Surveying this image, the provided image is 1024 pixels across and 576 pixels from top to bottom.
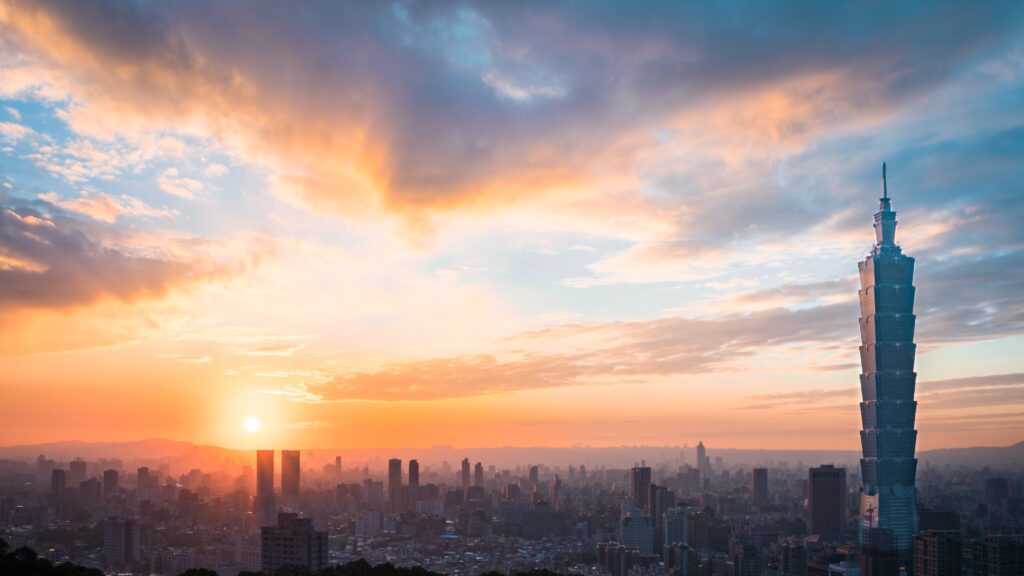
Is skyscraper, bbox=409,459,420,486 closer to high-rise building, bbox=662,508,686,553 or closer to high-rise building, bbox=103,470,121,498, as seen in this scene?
high-rise building, bbox=103,470,121,498

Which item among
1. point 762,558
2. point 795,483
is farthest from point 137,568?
point 795,483

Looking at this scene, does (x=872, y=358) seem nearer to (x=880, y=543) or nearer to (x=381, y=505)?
(x=880, y=543)

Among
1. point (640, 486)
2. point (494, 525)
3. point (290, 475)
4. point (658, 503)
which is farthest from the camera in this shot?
point (640, 486)

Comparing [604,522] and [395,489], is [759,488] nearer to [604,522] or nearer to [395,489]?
[604,522]

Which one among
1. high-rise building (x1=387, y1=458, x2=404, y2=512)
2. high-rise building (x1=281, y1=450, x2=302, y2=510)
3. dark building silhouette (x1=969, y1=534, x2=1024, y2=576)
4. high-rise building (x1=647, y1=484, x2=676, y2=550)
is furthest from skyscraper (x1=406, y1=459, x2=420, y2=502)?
dark building silhouette (x1=969, y1=534, x2=1024, y2=576)

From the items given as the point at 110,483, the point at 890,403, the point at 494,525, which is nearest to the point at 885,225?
the point at 890,403

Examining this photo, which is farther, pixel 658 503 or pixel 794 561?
pixel 658 503

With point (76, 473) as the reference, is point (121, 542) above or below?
above
